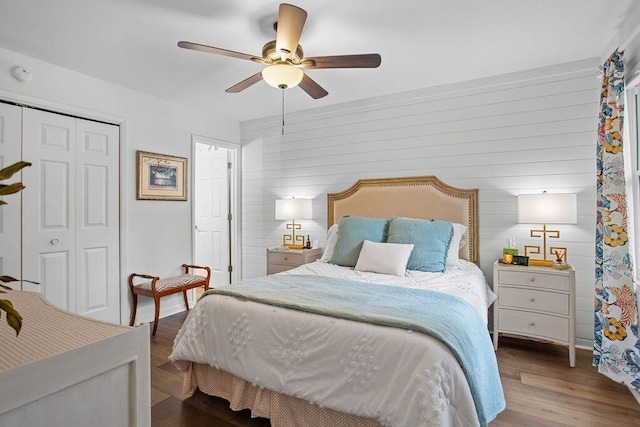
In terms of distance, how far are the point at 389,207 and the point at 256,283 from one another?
1.92 m

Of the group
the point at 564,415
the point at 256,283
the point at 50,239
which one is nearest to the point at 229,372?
the point at 256,283

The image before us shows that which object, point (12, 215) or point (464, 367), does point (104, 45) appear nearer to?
point (12, 215)

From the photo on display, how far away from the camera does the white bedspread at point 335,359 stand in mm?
1441

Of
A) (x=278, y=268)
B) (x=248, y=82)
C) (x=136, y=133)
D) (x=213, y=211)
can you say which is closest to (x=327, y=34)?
(x=248, y=82)

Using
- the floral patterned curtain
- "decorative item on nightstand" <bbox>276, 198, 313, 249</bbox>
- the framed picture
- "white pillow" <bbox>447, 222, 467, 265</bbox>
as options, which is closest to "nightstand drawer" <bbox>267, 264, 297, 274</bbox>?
"decorative item on nightstand" <bbox>276, 198, 313, 249</bbox>

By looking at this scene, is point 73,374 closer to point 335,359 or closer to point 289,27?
point 335,359

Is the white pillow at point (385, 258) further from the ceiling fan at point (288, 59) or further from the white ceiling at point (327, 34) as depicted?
the white ceiling at point (327, 34)

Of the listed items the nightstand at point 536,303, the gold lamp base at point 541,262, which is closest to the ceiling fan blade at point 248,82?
the nightstand at point 536,303

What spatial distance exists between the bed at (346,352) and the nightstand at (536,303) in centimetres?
55

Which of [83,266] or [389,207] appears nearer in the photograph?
[83,266]

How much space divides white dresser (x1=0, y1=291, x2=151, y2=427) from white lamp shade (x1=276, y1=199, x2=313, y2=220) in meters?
3.19

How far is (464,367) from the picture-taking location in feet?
4.89

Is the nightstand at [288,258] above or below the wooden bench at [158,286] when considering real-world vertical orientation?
above

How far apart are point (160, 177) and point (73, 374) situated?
346 centimetres
